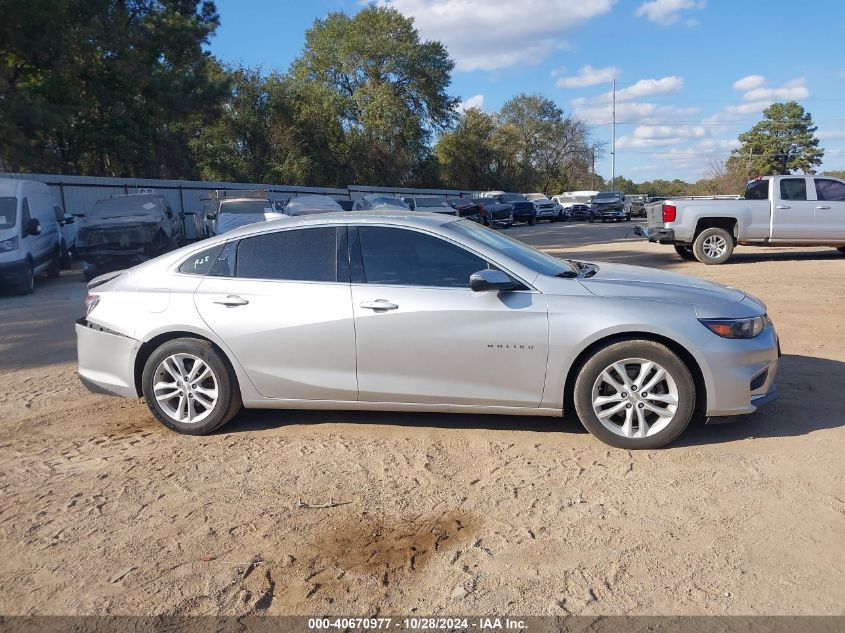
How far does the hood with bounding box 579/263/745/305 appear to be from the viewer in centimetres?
484

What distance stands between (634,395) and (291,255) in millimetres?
2560

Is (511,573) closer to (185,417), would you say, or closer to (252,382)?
(252,382)

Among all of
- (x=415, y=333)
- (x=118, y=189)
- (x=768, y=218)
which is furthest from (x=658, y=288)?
(x=118, y=189)

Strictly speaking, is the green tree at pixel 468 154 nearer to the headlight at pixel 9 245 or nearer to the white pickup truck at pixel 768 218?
the white pickup truck at pixel 768 218

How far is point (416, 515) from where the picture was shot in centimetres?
402

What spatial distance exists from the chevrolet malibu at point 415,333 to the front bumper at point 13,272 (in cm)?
896

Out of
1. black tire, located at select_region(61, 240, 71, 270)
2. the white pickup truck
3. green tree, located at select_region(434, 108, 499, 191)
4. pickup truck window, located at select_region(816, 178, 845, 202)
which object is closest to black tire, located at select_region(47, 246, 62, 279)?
black tire, located at select_region(61, 240, 71, 270)

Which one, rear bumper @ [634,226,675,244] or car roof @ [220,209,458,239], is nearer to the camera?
car roof @ [220,209,458,239]

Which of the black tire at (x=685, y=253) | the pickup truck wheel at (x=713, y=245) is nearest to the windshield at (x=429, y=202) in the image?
the black tire at (x=685, y=253)

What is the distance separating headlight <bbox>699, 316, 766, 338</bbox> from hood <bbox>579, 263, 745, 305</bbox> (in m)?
0.16

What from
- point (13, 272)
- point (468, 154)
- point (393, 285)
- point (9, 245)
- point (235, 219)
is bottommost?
point (13, 272)

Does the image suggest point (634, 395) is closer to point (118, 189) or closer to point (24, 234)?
point (24, 234)

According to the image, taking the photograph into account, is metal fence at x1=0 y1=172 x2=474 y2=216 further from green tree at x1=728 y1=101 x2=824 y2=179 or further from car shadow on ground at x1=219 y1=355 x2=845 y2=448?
green tree at x1=728 y1=101 x2=824 y2=179

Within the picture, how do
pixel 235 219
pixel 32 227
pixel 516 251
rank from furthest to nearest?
1. pixel 235 219
2. pixel 32 227
3. pixel 516 251
